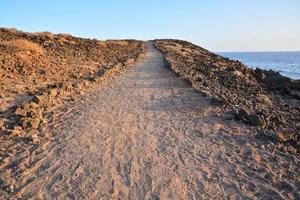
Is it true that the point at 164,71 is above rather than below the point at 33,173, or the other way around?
below

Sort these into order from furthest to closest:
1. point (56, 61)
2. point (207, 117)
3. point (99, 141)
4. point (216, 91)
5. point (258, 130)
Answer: point (56, 61) < point (216, 91) < point (207, 117) < point (258, 130) < point (99, 141)

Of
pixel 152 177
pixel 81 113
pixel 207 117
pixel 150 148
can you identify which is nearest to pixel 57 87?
pixel 81 113

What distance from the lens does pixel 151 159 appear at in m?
7.96

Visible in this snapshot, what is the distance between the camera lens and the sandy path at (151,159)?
667 centimetres

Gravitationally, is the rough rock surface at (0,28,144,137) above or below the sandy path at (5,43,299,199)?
below

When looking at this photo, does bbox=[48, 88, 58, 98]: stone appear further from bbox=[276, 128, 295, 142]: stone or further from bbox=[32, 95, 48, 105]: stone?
bbox=[276, 128, 295, 142]: stone

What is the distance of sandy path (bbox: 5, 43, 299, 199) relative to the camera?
667 cm

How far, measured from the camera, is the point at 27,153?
8.32 meters

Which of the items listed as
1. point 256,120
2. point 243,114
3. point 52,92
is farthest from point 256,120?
point 52,92

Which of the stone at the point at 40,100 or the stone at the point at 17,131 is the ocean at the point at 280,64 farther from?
the stone at the point at 17,131

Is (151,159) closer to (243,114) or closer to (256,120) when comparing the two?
(256,120)

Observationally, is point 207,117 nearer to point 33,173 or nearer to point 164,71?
point 33,173

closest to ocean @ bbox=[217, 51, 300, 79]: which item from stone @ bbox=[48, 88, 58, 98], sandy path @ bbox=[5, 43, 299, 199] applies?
stone @ bbox=[48, 88, 58, 98]

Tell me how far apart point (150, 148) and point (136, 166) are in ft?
3.45
